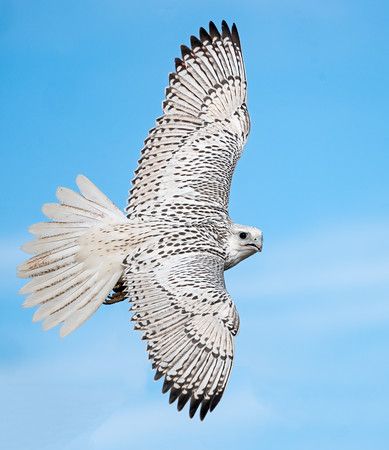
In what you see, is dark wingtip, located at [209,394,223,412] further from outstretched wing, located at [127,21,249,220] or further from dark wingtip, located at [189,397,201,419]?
outstretched wing, located at [127,21,249,220]

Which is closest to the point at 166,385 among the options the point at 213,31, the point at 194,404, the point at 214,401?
the point at 194,404

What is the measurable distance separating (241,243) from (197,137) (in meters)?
1.53

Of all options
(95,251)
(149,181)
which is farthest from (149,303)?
(149,181)

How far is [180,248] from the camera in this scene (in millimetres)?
11117

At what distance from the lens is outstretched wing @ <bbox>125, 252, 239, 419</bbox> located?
32.7 feet

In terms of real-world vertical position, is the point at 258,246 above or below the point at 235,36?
below

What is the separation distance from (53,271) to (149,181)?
56.6 inches

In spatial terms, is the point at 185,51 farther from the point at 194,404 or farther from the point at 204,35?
the point at 194,404

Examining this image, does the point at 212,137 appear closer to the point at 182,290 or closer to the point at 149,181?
the point at 149,181

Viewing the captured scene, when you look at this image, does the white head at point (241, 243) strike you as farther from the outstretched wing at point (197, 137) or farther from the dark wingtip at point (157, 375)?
the dark wingtip at point (157, 375)

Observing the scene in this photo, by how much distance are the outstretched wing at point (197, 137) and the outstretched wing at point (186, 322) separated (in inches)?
34.2

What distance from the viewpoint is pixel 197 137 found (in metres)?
12.7

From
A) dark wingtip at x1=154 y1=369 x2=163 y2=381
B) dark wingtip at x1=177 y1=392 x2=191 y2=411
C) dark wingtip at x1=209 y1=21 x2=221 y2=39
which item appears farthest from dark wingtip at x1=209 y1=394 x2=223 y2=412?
dark wingtip at x1=209 y1=21 x2=221 y2=39

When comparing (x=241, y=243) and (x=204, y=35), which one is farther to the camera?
(x=204, y=35)
